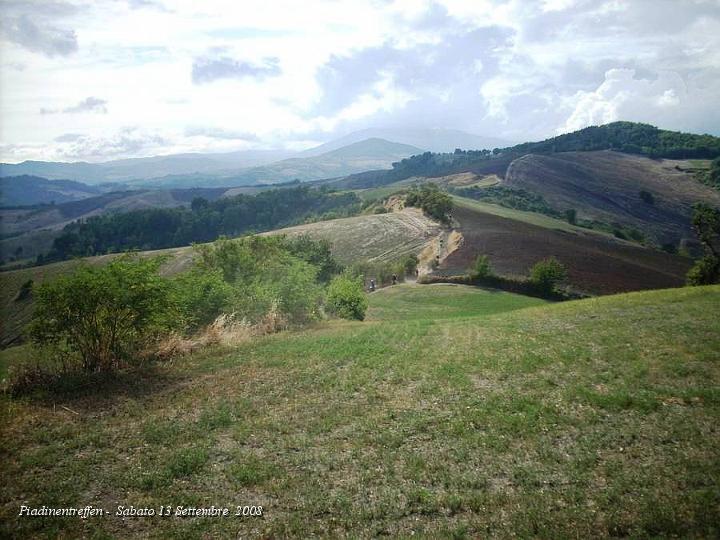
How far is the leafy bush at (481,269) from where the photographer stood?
63531 mm

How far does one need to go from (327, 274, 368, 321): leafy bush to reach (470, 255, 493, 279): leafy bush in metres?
28.5

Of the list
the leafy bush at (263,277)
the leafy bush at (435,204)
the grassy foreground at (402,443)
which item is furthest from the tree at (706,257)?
the leafy bush at (435,204)

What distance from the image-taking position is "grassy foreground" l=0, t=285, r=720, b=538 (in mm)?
8164

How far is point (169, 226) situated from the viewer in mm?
186625

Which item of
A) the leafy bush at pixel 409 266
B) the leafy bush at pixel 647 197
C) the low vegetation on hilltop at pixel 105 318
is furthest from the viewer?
the leafy bush at pixel 647 197

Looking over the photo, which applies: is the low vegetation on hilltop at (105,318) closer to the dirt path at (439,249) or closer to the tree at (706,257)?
the tree at (706,257)

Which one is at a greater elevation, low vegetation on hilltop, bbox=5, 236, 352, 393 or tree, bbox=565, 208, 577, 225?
low vegetation on hilltop, bbox=5, 236, 352, 393

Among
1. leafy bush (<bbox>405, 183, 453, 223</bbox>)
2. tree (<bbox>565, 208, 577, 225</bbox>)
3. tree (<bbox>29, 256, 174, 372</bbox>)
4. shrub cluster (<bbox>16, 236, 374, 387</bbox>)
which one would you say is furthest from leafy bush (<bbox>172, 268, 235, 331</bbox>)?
tree (<bbox>565, 208, 577, 225</bbox>)

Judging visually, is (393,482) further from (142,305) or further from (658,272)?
(658,272)

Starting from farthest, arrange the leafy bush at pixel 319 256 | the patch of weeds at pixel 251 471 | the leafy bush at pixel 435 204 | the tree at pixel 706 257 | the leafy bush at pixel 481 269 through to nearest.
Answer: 1. the leafy bush at pixel 435 204
2. the leafy bush at pixel 319 256
3. the leafy bush at pixel 481 269
4. the tree at pixel 706 257
5. the patch of weeds at pixel 251 471

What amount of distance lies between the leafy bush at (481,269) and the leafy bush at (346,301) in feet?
93.4

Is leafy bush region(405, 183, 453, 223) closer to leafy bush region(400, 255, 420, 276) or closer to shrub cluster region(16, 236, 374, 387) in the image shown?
leafy bush region(400, 255, 420, 276)

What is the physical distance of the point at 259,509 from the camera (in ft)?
28.7

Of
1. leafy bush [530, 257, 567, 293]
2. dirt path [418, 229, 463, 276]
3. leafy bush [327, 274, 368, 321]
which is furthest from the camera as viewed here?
dirt path [418, 229, 463, 276]
